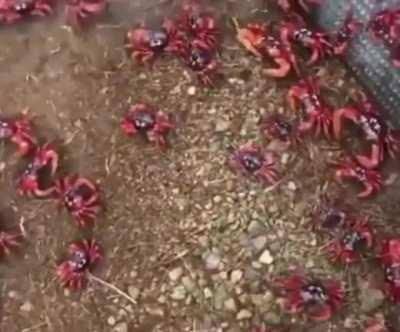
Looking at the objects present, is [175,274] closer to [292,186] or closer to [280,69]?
[292,186]

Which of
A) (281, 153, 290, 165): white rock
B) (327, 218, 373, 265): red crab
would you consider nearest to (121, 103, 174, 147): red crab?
(281, 153, 290, 165): white rock

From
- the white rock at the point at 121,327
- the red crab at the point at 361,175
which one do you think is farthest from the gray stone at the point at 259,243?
the white rock at the point at 121,327

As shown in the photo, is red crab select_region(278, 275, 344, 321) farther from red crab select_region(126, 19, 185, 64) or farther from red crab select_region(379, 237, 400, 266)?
red crab select_region(126, 19, 185, 64)

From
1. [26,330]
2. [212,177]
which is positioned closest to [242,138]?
[212,177]

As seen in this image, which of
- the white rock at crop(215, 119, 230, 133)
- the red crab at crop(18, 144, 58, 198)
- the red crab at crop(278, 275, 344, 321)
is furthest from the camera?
the white rock at crop(215, 119, 230, 133)

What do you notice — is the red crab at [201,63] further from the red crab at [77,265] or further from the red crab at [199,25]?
the red crab at [77,265]

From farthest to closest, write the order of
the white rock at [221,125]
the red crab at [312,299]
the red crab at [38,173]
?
1. the white rock at [221,125]
2. the red crab at [38,173]
3. the red crab at [312,299]
